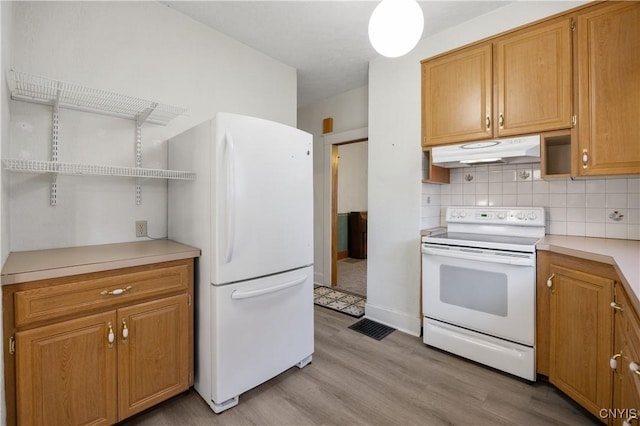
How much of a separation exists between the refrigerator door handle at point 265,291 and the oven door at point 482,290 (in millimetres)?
1069

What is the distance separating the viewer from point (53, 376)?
49.2 inches

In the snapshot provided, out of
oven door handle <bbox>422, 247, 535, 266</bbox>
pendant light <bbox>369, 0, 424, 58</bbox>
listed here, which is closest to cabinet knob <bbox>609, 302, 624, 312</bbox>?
oven door handle <bbox>422, 247, 535, 266</bbox>

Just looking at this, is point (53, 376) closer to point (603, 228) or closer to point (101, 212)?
point (101, 212)

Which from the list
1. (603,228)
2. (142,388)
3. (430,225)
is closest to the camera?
(142,388)

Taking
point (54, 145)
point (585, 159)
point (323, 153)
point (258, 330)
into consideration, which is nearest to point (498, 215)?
point (585, 159)

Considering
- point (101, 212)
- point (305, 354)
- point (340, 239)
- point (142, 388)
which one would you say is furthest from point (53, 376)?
point (340, 239)

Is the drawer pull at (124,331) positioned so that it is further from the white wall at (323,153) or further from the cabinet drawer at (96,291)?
the white wall at (323,153)

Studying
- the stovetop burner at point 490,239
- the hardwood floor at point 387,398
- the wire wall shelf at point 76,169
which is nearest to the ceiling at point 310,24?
the wire wall shelf at point 76,169

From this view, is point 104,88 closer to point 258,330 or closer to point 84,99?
point 84,99

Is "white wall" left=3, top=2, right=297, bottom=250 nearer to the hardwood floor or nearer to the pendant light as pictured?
the hardwood floor

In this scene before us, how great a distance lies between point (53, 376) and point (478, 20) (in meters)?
3.44

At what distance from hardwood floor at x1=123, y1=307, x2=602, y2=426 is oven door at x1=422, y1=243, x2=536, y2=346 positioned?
33cm

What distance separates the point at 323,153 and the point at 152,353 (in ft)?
10.1

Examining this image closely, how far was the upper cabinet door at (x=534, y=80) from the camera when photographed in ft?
6.20
